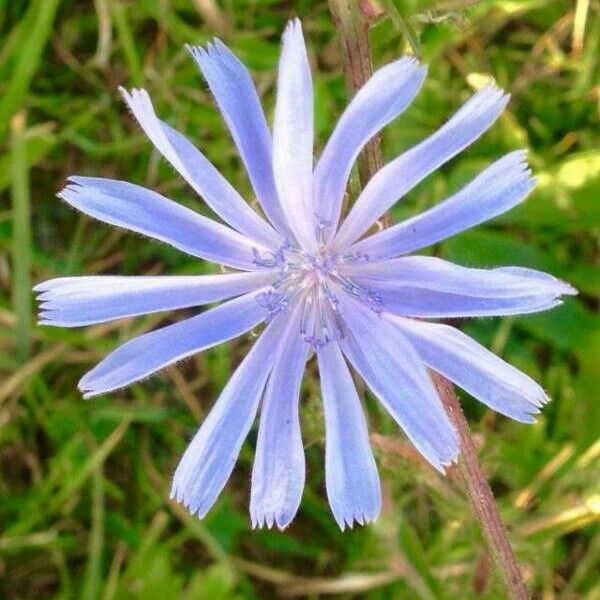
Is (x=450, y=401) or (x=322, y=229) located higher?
(x=322, y=229)

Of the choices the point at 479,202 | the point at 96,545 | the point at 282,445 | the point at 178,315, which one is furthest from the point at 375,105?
the point at 96,545

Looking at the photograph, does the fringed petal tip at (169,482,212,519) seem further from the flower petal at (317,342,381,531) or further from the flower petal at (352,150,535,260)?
the flower petal at (352,150,535,260)

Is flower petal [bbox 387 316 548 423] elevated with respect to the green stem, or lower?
lower

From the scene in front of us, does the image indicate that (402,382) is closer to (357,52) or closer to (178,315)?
(357,52)

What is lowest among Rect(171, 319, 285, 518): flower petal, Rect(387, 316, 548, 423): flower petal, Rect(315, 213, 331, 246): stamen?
Rect(387, 316, 548, 423): flower petal

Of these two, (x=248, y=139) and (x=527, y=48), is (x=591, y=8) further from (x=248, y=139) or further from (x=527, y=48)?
(x=248, y=139)

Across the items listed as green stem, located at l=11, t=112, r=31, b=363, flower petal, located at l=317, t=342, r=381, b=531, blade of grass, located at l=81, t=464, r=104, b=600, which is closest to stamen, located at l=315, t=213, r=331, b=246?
flower petal, located at l=317, t=342, r=381, b=531
